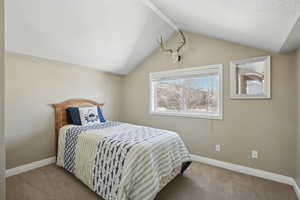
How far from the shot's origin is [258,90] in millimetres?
2303

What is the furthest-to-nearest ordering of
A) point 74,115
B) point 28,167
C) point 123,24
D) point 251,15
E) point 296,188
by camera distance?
point 74,115
point 123,24
point 28,167
point 296,188
point 251,15

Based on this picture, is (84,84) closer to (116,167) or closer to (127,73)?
(127,73)

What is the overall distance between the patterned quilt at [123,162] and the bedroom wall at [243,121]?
857 mm

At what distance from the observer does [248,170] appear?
92.8 inches

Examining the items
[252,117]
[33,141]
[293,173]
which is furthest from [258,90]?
[33,141]

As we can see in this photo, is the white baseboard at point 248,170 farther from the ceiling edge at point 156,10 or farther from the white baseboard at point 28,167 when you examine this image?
the white baseboard at point 28,167

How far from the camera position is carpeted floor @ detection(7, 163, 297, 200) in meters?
1.80

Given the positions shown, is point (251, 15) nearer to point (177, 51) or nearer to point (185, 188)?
point (177, 51)

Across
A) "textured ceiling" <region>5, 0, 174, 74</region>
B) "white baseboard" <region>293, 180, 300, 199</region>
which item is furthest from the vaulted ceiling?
"white baseboard" <region>293, 180, 300, 199</region>

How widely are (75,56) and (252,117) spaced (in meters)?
3.39

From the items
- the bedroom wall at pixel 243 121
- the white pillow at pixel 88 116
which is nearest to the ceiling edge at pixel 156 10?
the bedroom wall at pixel 243 121

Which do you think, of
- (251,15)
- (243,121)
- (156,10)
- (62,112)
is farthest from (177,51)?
(62,112)

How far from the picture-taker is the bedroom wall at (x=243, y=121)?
6.90 feet

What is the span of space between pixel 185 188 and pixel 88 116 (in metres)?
2.12
